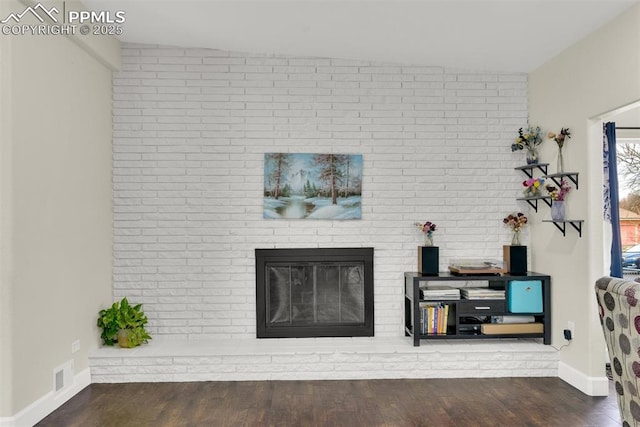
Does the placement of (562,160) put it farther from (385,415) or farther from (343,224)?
(385,415)

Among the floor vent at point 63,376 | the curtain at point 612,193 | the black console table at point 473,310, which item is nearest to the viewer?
the floor vent at point 63,376

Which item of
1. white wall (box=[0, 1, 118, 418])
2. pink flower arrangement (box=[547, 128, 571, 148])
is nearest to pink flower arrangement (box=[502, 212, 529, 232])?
pink flower arrangement (box=[547, 128, 571, 148])

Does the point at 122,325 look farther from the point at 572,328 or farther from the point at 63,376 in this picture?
the point at 572,328

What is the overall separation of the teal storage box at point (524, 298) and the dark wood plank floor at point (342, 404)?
0.56m

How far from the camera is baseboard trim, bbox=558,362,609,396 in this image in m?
3.65

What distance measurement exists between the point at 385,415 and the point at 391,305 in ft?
4.53

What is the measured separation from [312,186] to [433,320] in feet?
5.14

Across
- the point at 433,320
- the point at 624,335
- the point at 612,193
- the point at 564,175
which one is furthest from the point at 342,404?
the point at 612,193

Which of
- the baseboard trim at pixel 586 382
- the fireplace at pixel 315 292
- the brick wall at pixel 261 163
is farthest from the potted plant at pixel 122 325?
the baseboard trim at pixel 586 382

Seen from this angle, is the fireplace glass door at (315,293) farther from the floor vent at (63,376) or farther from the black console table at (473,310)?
the floor vent at (63,376)

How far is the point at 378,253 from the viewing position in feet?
15.0

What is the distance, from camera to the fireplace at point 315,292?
4.50m

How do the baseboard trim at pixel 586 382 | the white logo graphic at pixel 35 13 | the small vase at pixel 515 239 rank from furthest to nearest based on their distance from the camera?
the small vase at pixel 515 239 < the baseboard trim at pixel 586 382 < the white logo graphic at pixel 35 13

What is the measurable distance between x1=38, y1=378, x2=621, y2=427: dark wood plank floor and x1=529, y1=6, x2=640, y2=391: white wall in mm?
478
